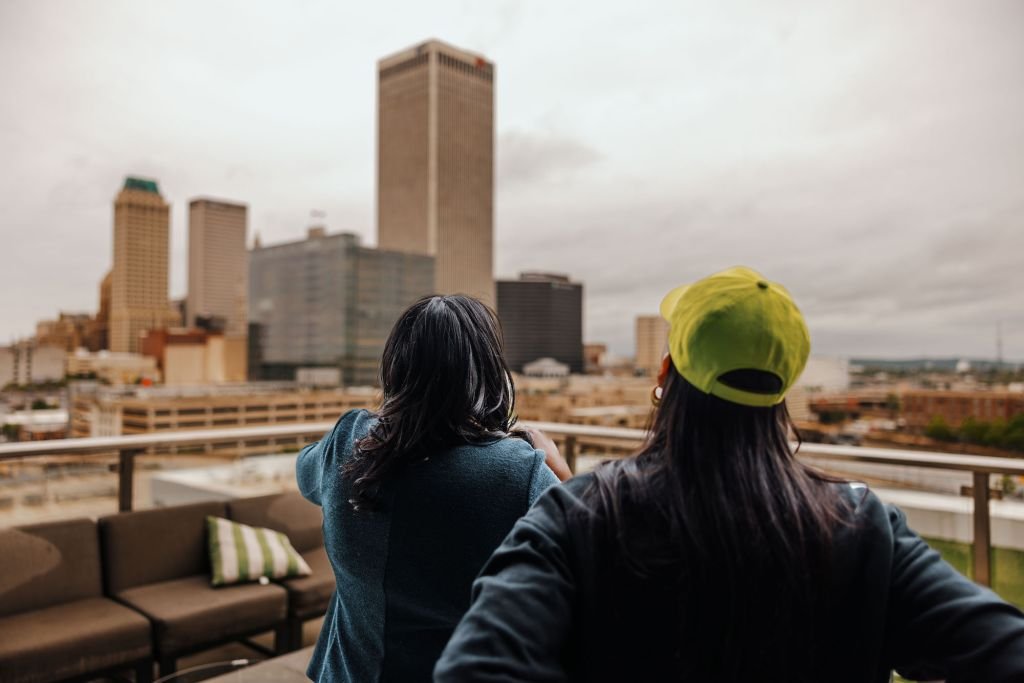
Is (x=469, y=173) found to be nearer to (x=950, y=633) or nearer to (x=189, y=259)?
(x=189, y=259)

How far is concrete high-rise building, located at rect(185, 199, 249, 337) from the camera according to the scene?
1255 inches

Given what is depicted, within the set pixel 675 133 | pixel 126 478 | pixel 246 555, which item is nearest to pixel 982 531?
pixel 246 555

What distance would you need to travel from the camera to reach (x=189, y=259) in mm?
32125

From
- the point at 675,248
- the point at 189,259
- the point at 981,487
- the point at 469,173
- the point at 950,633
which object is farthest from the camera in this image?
the point at 469,173

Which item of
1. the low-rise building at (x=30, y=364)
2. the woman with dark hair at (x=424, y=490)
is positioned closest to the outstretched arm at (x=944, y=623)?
the woman with dark hair at (x=424, y=490)

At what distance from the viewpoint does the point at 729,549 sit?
0.58 metres

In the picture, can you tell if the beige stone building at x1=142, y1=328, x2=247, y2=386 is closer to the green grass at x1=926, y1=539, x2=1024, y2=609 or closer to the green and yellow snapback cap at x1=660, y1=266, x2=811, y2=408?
the green grass at x1=926, y1=539, x2=1024, y2=609

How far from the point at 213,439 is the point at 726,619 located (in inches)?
128

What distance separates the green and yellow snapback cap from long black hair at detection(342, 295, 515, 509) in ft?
1.47

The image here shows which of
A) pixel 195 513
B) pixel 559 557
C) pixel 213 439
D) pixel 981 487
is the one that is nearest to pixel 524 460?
pixel 559 557

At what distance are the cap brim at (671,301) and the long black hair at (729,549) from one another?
0.09 m

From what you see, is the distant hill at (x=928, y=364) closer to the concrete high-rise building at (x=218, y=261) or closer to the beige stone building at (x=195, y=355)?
the beige stone building at (x=195, y=355)

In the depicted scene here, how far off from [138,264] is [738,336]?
24.0 meters

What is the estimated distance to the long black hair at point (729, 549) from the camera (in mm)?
570
